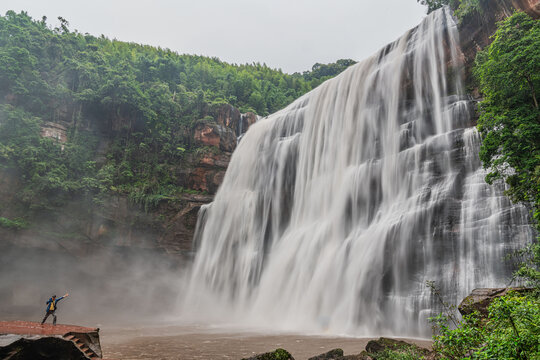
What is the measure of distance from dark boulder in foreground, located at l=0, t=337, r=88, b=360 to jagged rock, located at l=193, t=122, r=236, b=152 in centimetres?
2582

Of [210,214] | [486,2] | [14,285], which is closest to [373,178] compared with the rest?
[486,2]

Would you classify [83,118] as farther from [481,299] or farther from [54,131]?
[481,299]

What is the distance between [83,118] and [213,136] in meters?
11.3

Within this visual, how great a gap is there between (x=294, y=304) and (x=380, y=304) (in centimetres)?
454

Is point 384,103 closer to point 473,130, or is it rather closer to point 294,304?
point 473,130

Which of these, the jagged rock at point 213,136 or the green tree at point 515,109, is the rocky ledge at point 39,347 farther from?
the jagged rock at point 213,136

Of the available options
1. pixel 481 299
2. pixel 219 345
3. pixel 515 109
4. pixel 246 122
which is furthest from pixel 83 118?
pixel 481 299

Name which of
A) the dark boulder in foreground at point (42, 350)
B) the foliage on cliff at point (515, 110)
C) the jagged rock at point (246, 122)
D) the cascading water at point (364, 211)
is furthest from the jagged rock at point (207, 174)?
the dark boulder in foreground at point (42, 350)

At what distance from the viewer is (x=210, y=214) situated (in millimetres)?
28094

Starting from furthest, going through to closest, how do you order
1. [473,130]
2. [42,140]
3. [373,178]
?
1. [42,140]
2. [373,178]
3. [473,130]

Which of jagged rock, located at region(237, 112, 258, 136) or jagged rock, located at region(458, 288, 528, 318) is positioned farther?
jagged rock, located at region(237, 112, 258, 136)

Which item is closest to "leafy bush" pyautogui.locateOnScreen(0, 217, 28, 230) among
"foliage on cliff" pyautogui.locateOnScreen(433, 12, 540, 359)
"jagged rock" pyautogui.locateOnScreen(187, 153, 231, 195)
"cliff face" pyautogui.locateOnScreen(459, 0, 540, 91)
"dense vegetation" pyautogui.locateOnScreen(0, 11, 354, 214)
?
"dense vegetation" pyautogui.locateOnScreen(0, 11, 354, 214)

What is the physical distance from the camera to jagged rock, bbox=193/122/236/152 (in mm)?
32719

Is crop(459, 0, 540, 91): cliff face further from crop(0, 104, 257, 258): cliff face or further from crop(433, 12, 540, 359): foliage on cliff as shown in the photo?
crop(0, 104, 257, 258): cliff face
